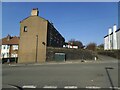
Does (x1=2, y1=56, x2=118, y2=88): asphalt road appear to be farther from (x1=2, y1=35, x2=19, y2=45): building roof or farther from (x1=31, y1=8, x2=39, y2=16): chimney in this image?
(x1=2, y1=35, x2=19, y2=45): building roof

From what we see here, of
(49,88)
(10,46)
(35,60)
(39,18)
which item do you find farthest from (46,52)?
(49,88)

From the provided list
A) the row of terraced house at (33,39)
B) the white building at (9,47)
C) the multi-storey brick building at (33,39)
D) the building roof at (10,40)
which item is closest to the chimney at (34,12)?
the row of terraced house at (33,39)

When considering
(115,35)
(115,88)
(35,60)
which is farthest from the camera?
(115,35)

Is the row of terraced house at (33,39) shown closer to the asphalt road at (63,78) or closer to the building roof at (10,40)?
the building roof at (10,40)

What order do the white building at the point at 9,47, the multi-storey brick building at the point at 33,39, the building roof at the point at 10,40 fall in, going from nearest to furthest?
1. the multi-storey brick building at the point at 33,39
2. the white building at the point at 9,47
3. the building roof at the point at 10,40

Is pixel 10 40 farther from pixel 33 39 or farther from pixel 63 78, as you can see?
pixel 63 78

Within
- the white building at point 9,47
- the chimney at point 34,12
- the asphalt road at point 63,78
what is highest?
the chimney at point 34,12

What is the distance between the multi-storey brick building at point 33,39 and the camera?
56344 mm

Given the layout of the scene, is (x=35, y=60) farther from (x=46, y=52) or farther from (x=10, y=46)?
(x=10, y=46)

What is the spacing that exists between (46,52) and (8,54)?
31382 mm

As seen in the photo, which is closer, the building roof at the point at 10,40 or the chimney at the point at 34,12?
the chimney at the point at 34,12

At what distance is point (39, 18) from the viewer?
57.2 meters

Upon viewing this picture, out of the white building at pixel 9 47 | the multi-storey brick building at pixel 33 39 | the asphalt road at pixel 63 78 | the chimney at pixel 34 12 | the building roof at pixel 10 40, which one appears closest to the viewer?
the asphalt road at pixel 63 78

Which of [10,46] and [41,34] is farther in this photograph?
[10,46]
